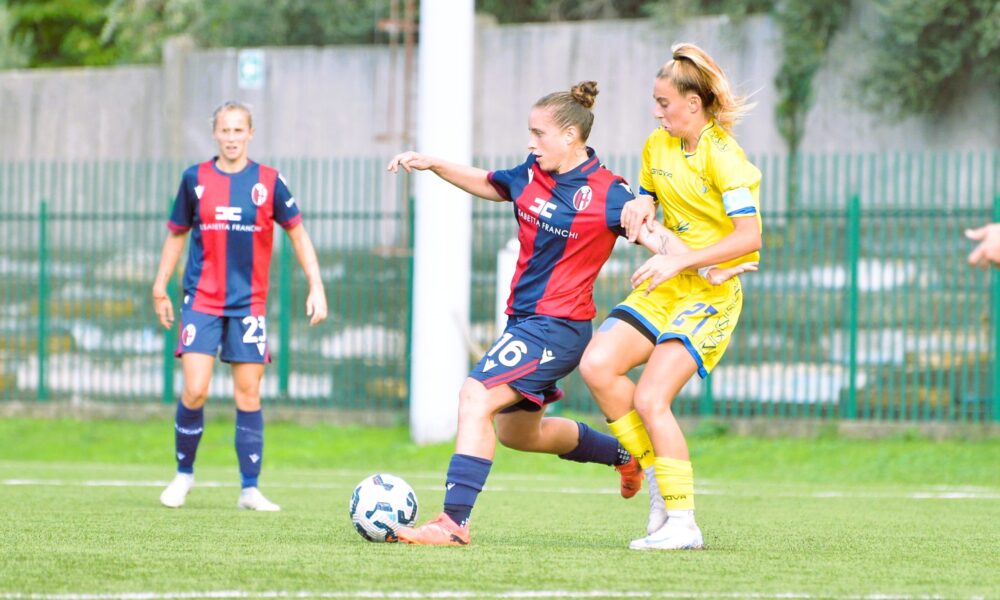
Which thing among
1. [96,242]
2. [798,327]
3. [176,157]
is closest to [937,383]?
[798,327]

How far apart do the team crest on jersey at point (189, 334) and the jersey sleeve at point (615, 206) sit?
8.94ft

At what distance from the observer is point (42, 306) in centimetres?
1617

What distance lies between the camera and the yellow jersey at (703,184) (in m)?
5.49

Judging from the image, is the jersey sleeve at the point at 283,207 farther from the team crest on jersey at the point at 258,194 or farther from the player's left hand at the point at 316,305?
the player's left hand at the point at 316,305

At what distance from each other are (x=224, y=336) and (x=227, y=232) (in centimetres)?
55

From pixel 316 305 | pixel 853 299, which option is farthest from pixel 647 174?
pixel 853 299

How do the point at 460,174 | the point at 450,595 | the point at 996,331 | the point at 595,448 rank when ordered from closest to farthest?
the point at 450,595
the point at 460,174
the point at 595,448
the point at 996,331

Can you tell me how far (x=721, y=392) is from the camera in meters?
13.8

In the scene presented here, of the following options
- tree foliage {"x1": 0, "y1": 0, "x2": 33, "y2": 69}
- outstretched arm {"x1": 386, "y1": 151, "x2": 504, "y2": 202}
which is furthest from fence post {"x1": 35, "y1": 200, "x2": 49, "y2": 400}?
outstretched arm {"x1": 386, "y1": 151, "x2": 504, "y2": 202}

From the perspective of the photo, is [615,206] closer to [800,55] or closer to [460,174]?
[460,174]

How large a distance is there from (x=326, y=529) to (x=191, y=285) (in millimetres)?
1907

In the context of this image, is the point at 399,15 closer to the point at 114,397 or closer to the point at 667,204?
the point at 114,397

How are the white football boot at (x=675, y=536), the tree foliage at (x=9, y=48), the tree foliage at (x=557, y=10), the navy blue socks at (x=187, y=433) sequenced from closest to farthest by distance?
the white football boot at (x=675, y=536) < the navy blue socks at (x=187, y=433) < the tree foliage at (x=557, y=10) < the tree foliage at (x=9, y=48)

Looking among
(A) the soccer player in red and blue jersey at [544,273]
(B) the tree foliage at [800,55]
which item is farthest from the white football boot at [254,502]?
(B) the tree foliage at [800,55]
